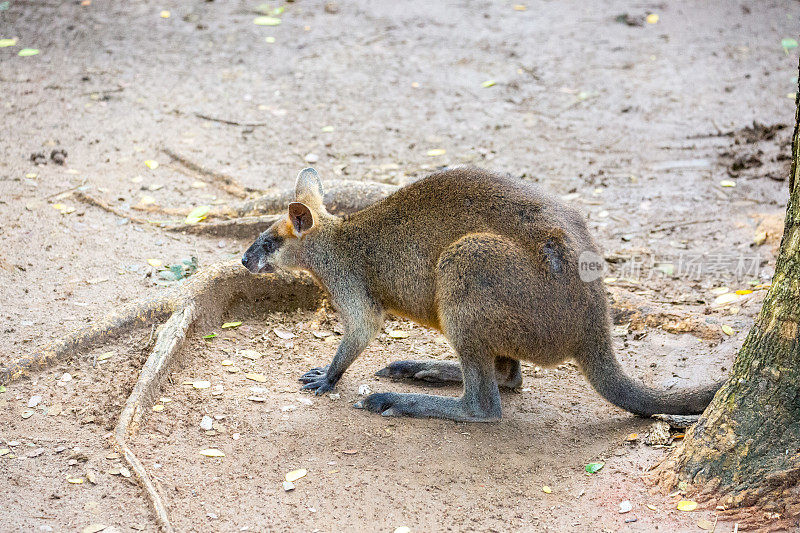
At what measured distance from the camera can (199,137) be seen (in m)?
8.38

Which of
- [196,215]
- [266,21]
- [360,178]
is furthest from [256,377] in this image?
[266,21]

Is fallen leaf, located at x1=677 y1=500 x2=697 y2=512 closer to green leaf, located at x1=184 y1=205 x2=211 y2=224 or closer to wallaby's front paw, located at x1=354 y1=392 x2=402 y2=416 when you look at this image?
wallaby's front paw, located at x1=354 y1=392 x2=402 y2=416

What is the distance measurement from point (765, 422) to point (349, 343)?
8.26ft

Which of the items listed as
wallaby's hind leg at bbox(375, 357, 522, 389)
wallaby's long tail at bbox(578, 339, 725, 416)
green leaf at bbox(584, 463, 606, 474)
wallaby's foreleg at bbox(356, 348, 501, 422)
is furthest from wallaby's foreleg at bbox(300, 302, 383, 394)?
green leaf at bbox(584, 463, 606, 474)

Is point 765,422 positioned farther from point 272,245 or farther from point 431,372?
point 272,245

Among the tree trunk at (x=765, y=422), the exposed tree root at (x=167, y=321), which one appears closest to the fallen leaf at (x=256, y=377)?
the exposed tree root at (x=167, y=321)

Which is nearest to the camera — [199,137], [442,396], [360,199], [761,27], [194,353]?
[442,396]

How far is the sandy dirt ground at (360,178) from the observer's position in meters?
4.13

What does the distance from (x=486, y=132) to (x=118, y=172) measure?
3.93 metres

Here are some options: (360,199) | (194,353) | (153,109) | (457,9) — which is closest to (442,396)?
(194,353)

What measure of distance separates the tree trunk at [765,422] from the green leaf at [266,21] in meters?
8.75

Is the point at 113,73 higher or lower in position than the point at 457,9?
lower

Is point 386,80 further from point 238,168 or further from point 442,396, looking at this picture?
point 442,396

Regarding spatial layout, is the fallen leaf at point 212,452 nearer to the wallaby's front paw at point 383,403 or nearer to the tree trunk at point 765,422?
the wallaby's front paw at point 383,403
